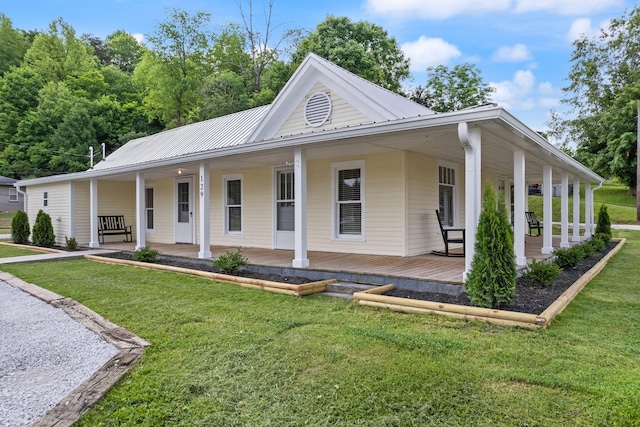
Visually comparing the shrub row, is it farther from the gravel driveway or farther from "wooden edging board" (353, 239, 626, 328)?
the gravel driveway

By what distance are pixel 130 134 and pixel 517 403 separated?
Result: 31.4 m

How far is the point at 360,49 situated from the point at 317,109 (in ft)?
52.7

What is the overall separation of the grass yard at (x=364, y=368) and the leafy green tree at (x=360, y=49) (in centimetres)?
2023

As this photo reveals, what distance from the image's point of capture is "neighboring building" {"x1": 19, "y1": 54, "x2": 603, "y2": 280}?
5695 mm

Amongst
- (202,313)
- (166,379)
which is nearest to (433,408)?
(166,379)

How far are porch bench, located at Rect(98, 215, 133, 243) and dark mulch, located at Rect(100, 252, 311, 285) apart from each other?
3.07 meters

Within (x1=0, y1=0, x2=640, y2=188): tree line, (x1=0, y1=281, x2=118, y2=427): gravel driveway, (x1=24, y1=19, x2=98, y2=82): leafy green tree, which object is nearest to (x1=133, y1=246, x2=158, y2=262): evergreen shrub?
(x1=0, y1=281, x2=118, y2=427): gravel driveway

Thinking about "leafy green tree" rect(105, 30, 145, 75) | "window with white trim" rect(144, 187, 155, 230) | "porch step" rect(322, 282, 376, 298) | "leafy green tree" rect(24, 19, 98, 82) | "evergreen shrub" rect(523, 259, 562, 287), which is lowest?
"porch step" rect(322, 282, 376, 298)

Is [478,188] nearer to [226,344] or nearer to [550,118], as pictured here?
[226,344]

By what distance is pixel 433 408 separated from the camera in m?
2.25

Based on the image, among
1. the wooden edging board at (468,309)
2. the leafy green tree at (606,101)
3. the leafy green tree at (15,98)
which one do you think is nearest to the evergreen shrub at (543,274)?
the wooden edging board at (468,309)

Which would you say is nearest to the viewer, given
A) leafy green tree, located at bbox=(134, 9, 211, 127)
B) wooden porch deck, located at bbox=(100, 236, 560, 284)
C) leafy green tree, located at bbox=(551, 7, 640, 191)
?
wooden porch deck, located at bbox=(100, 236, 560, 284)

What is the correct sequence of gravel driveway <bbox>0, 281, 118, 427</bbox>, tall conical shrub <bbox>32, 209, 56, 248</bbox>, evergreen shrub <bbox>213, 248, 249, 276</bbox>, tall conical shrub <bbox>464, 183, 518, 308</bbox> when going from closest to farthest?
gravel driveway <bbox>0, 281, 118, 427</bbox>
tall conical shrub <bbox>464, 183, 518, 308</bbox>
evergreen shrub <bbox>213, 248, 249, 276</bbox>
tall conical shrub <bbox>32, 209, 56, 248</bbox>

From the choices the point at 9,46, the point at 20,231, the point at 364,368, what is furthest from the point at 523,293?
the point at 9,46
